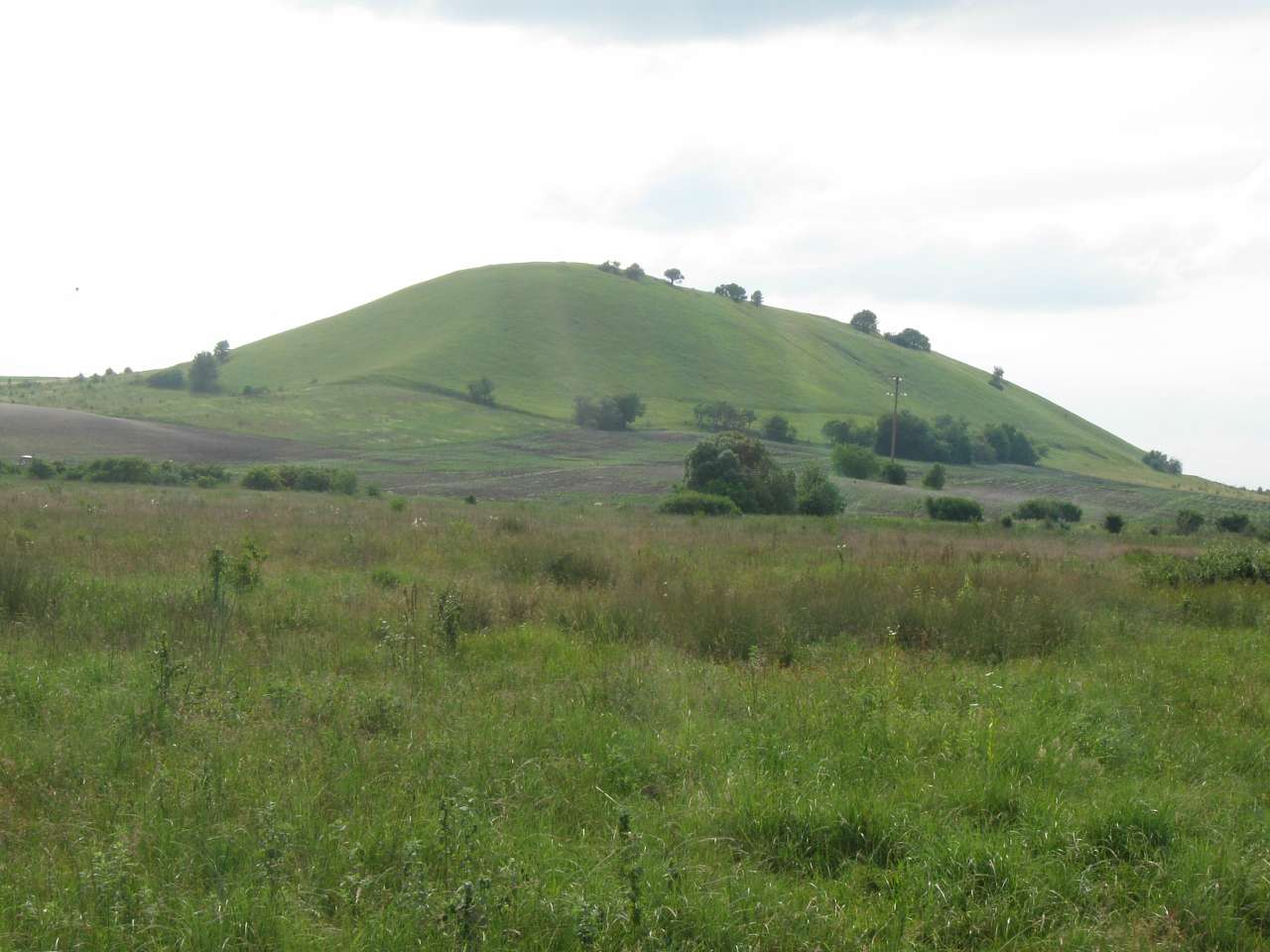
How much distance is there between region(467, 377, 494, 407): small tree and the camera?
108000mm

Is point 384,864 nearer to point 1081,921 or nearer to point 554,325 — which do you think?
point 1081,921

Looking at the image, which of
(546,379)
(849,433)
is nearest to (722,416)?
(849,433)

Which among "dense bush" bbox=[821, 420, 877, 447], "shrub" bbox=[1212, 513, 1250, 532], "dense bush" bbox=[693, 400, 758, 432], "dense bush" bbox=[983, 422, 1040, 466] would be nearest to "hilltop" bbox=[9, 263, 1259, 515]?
"dense bush" bbox=[693, 400, 758, 432]

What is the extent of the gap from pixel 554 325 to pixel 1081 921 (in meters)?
138

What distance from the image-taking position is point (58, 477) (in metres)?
42.7

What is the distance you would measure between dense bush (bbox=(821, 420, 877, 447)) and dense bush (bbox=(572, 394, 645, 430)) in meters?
21.0

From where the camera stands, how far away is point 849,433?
100 m

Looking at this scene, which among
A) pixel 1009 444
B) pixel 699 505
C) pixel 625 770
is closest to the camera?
pixel 625 770

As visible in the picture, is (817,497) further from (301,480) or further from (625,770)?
(625,770)

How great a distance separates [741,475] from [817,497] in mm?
4143

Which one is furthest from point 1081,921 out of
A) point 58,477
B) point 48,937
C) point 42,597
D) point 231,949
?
point 58,477

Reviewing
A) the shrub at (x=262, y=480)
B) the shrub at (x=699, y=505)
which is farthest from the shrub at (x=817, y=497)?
the shrub at (x=262, y=480)

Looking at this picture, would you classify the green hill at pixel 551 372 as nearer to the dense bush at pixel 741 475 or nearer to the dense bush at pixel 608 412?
the dense bush at pixel 608 412

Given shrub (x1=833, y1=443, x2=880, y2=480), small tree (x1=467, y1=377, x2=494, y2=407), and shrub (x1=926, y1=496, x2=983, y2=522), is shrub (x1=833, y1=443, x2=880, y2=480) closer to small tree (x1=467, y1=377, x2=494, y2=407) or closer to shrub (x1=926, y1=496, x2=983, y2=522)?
shrub (x1=926, y1=496, x2=983, y2=522)
